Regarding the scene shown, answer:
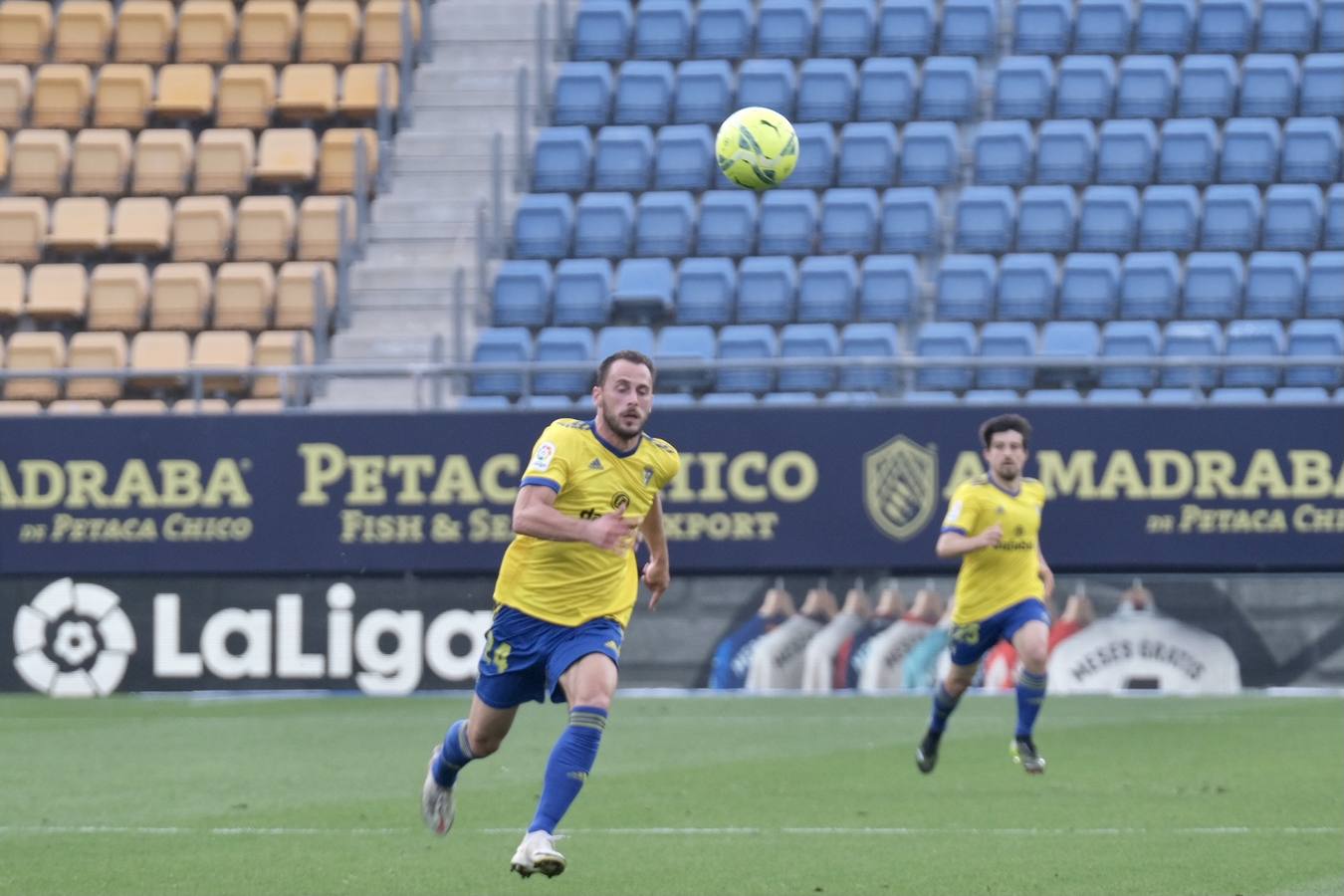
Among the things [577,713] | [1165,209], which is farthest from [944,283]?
[577,713]

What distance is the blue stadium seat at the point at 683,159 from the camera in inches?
878

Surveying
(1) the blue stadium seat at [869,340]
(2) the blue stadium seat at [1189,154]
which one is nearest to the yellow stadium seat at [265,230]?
(1) the blue stadium seat at [869,340]

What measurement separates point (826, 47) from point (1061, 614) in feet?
27.3

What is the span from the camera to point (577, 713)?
7.71 metres

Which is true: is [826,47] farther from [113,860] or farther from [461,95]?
[113,860]

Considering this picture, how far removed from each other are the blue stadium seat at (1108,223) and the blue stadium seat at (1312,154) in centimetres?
178

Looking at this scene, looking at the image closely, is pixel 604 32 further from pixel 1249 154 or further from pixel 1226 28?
pixel 1249 154

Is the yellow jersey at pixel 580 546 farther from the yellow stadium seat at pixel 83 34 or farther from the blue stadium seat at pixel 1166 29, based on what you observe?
the yellow stadium seat at pixel 83 34

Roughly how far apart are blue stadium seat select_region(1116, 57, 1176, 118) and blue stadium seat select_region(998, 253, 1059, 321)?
2.66 metres

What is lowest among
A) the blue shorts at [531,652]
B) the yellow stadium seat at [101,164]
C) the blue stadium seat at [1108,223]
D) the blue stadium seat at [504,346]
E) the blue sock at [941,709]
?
the blue sock at [941,709]

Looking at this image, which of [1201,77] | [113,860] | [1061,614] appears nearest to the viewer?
[113,860]

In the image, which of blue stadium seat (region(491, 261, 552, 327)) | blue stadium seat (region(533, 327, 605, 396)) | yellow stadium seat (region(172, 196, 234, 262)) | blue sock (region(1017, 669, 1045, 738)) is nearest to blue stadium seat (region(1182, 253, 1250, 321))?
blue stadium seat (region(533, 327, 605, 396))

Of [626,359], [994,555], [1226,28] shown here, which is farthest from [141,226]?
[626,359]

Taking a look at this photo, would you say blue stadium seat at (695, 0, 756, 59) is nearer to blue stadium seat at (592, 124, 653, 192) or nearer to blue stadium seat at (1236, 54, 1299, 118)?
blue stadium seat at (592, 124, 653, 192)
